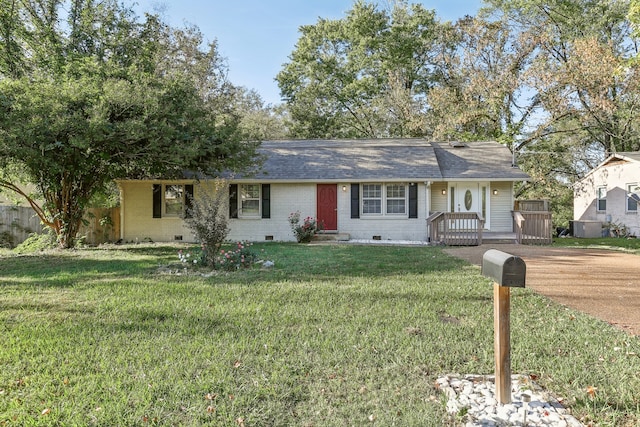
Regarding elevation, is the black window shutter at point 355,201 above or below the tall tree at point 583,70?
below

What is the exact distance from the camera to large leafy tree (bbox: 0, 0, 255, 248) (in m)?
8.76

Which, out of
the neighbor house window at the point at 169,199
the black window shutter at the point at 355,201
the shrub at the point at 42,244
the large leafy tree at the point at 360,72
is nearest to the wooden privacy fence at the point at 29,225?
the shrub at the point at 42,244

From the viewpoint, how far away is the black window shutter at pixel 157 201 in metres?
14.5

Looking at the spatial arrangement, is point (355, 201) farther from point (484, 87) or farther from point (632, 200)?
point (632, 200)

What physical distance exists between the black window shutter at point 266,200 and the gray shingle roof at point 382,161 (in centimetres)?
38

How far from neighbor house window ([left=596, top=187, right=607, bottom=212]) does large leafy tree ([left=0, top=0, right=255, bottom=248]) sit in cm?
1713

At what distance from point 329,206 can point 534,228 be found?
6874 mm

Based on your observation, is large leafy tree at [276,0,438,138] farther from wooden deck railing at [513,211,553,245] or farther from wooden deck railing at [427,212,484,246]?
wooden deck railing at [427,212,484,246]

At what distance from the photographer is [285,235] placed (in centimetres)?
1433

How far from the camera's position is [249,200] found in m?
14.6

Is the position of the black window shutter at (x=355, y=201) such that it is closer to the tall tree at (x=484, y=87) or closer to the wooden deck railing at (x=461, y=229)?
the wooden deck railing at (x=461, y=229)

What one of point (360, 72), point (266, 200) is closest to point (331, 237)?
point (266, 200)

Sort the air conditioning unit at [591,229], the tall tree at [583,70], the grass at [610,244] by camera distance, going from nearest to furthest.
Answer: the grass at [610,244]
the air conditioning unit at [591,229]
the tall tree at [583,70]

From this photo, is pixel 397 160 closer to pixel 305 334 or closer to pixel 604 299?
pixel 604 299
